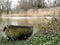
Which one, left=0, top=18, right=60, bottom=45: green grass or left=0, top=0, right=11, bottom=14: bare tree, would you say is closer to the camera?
left=0, top=18, right=60, bottom=45: green grass

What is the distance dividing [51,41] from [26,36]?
2079 mm

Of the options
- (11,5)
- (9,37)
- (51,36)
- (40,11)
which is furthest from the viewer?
(11,5)

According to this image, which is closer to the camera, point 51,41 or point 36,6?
point 51,41

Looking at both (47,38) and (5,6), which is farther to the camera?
(5,6)

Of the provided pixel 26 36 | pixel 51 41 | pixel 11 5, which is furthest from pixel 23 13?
pixel 51 41

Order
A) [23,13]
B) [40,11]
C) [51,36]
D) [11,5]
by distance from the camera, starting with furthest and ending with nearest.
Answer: [11,5]
[23,13]
[40,11]
[51,36]

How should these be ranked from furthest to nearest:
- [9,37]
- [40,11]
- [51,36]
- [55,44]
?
[40,11] < [9,37] < [51,36] < [55,44]

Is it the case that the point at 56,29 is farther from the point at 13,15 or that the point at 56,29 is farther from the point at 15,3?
the point at 15,3

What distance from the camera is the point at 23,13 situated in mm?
30406

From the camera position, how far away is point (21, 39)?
27.3ft

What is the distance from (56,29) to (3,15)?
24216 mm

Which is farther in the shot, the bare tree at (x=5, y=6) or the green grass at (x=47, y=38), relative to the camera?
the bare tree at (x=5, y=6)

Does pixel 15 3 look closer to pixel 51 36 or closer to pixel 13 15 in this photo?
pixel 13 15

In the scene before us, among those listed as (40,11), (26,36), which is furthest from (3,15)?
(26,36)
